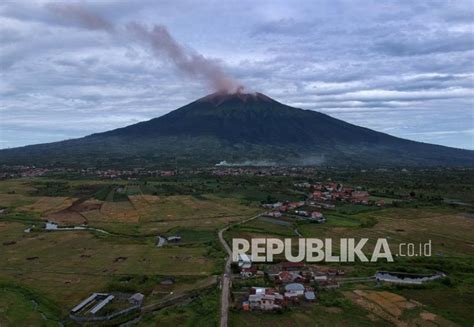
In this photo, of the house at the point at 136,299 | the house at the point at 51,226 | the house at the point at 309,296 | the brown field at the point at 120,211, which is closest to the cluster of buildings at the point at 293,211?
the brown field at the point at 120,211

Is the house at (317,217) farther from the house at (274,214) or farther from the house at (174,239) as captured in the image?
the house at (174,239)

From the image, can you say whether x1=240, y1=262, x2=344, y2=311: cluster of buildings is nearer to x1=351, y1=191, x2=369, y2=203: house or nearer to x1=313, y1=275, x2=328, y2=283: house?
x1=313, y1=275, x2=328, y2=283: house

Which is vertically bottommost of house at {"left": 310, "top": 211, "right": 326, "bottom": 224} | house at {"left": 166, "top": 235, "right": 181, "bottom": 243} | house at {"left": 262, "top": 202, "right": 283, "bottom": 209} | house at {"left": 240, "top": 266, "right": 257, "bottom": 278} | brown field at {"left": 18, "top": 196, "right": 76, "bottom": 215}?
house at {"left": 240, "top": 266, "right": 257, "bottom": 278}

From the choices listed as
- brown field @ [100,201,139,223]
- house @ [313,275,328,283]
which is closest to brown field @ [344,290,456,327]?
house @ [313,275,328,283]

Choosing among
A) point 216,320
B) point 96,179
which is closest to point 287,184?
point 96,179

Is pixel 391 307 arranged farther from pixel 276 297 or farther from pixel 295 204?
pixel 295 204

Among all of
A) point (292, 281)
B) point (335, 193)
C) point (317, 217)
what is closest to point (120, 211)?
point (317, 217)
